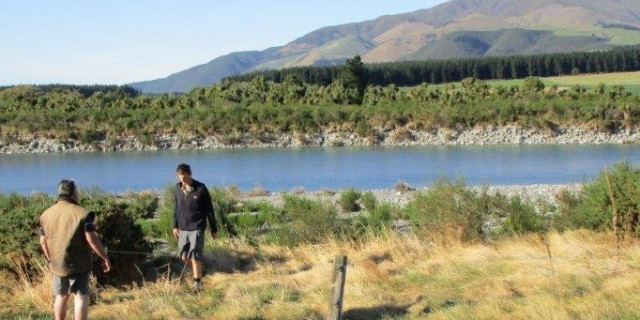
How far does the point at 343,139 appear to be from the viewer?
61.8 metres

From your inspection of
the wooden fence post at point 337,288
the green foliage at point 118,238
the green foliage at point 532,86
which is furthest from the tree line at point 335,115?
the wooden fence post at point 337,288

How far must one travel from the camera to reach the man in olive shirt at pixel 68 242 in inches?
333

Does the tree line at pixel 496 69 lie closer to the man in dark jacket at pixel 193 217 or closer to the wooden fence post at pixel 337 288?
the man in dark jacket at pixel 193 217

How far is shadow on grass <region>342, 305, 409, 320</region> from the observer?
9.79 meters

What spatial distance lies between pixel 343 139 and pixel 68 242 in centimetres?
5353

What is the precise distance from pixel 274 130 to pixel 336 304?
A: 55499 millimetres

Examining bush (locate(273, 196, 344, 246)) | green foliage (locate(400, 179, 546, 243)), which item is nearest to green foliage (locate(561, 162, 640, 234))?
green foliage (locate(400, 179, 546, 243))

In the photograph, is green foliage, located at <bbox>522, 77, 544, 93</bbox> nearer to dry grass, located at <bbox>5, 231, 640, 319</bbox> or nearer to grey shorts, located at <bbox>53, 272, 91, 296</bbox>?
dry grass, located at <bbox>5, 231, 640, 319</bbox>

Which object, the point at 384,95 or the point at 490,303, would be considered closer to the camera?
the point at 490,303

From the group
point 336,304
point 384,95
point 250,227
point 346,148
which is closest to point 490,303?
point 336,304

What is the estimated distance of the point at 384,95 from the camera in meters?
76.2

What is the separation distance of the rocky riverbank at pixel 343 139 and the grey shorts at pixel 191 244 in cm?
4879

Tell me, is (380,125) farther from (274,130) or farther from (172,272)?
(172,272)

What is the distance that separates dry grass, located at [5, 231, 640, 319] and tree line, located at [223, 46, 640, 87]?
96447mm
